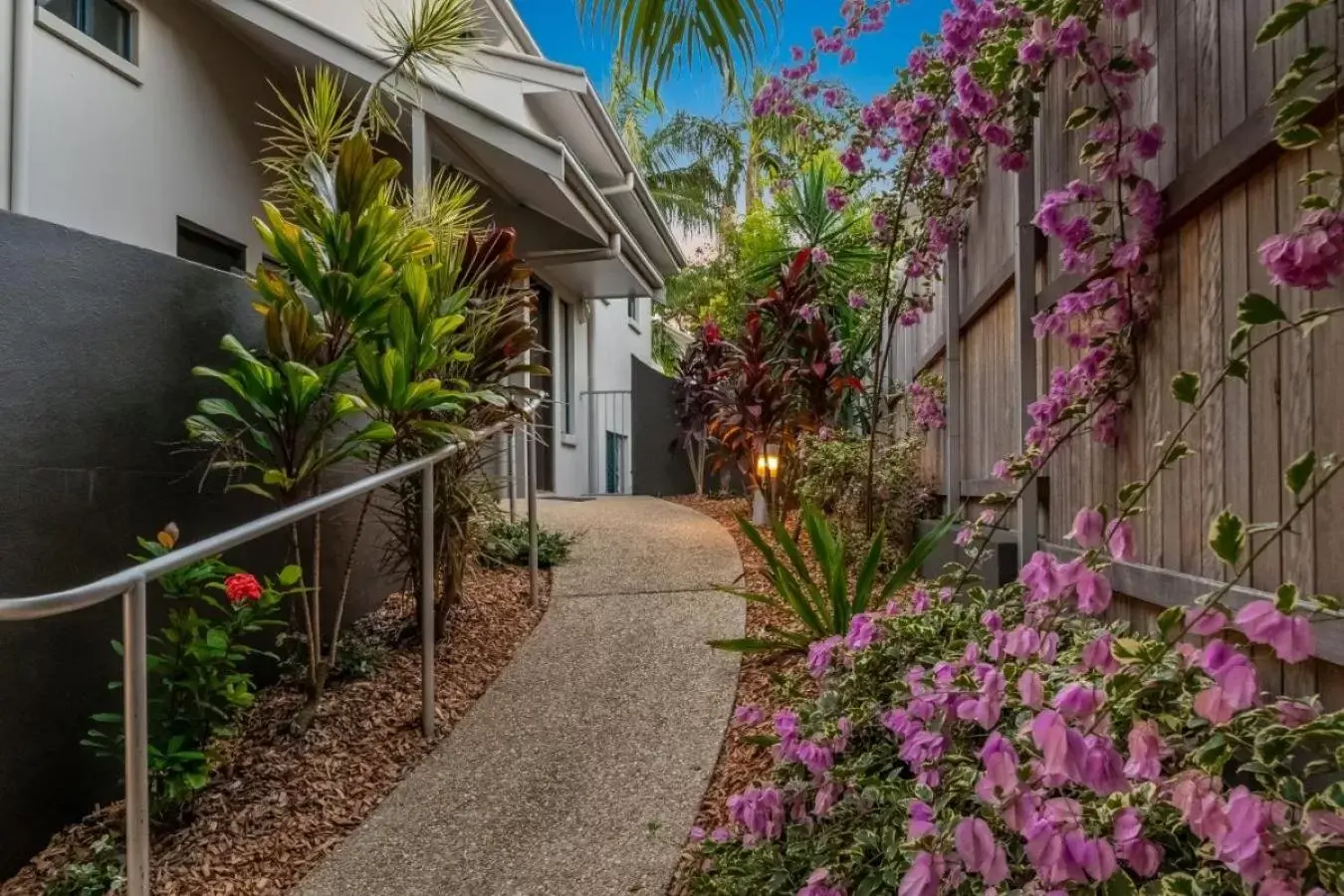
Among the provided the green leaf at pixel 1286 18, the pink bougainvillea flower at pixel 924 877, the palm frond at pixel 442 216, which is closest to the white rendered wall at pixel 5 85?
the palm frond at pixel 442 216

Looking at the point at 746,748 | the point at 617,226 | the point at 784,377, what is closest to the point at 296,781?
the point at 746,748

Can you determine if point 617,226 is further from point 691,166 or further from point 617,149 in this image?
point 691,166

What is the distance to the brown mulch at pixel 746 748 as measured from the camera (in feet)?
7.47

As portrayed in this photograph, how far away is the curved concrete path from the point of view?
2.24 m

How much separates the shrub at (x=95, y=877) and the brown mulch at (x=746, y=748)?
1453mm

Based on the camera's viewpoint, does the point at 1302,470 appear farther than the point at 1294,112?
No

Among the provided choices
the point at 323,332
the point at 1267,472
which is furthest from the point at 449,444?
the point at 1267,472

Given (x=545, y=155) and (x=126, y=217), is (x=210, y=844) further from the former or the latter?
(x=545, y=155)

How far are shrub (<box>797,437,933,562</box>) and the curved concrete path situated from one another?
1.04m

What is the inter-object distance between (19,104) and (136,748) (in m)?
3.44

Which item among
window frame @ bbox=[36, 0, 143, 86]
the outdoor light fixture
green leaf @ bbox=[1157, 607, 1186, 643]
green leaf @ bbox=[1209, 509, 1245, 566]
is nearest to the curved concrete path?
green leaf @ bbox=[1157, 607, 1186, 643]

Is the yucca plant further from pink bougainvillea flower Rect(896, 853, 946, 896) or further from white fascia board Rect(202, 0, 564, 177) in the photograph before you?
white fascia board Rect(202, 0, 564, 177)

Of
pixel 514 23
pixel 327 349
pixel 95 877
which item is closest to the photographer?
pixel 95 877

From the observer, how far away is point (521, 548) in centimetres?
508
